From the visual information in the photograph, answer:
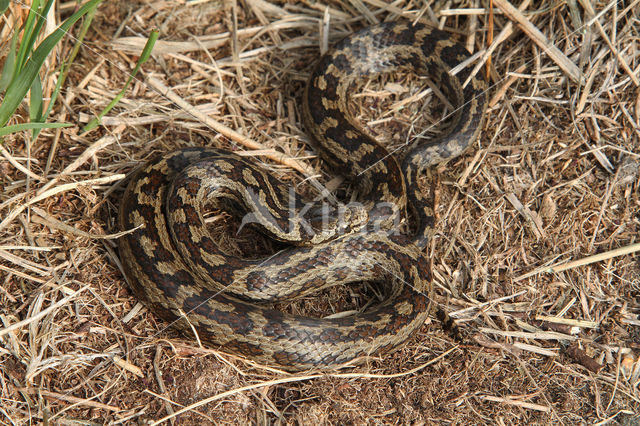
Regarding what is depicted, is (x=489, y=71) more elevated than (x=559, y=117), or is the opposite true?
(x=489, y=71)

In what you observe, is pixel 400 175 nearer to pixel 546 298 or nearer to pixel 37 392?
pixel 546 298

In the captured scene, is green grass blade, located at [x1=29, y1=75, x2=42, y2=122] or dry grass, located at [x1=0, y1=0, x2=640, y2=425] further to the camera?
green grass blade, located at [x1=29, y1=75, x2=42, y2=122]

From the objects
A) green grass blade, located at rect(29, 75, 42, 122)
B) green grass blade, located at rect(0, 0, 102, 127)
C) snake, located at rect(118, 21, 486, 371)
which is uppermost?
green grass blade, located at rect(0, 0, 102, 127)

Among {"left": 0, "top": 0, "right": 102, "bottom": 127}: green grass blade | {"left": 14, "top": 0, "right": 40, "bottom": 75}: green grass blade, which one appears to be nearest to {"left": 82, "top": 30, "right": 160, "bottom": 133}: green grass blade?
{"left": 0, "top": 0, "right": 102, "bottom": 127}: green grass blade

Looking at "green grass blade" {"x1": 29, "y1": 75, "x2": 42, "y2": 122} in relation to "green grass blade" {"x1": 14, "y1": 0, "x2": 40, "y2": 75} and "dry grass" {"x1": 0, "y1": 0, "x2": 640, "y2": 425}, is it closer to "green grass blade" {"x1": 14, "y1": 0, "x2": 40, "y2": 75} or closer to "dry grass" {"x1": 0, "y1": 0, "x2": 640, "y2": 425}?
"green grass blade" {"x1": 14, "y1": 0, "x2": 40, "y2": 75}

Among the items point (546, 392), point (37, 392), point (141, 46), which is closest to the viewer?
point (37, 392)

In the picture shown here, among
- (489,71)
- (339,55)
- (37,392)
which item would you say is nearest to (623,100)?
(489,71)

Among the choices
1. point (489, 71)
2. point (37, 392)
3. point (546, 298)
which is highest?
point (489, 71)
